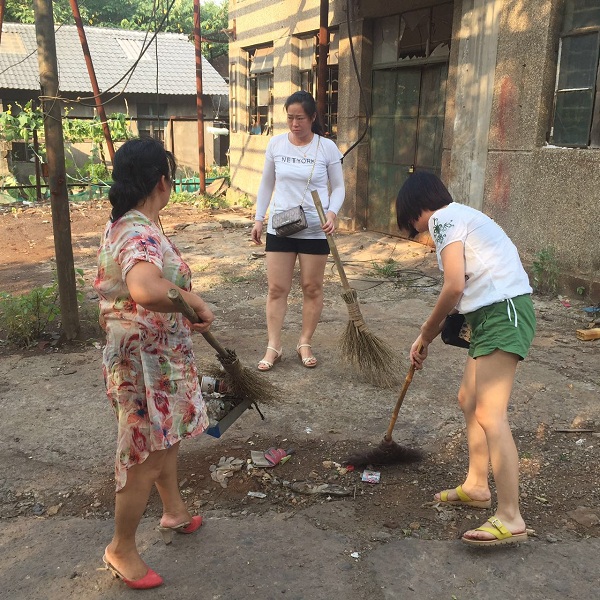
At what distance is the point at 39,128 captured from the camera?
514 inches

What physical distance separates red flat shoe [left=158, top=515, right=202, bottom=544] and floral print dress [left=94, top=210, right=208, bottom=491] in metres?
0.48

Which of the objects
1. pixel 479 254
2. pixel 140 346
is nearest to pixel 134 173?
pixel 140 346

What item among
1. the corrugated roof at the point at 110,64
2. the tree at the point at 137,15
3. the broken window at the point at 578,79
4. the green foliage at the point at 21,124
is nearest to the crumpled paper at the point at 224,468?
the broken window at the point at 578,79

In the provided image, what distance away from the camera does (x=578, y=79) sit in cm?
568

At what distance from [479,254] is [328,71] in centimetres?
836

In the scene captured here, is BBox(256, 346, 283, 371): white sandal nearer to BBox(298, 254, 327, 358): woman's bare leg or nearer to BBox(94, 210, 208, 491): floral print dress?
BBox(298, 254, 327, 358): woman's bare leg

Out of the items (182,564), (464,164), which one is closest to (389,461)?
(182,564)

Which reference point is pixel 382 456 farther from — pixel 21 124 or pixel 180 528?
pixel 21 124

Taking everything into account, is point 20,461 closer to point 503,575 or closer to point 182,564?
point 182,564

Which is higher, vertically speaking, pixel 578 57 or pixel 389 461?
pixel 578 57

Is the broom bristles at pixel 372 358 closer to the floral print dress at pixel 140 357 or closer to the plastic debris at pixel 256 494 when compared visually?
the plastic debris at pixel 256 494

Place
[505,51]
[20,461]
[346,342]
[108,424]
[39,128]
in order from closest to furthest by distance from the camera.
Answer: [20,461] → [108,424] → [346,342] → [505,51] → [39,128]

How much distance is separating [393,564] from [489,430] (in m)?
0.63

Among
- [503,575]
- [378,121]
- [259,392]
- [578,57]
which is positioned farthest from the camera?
[378,121]
